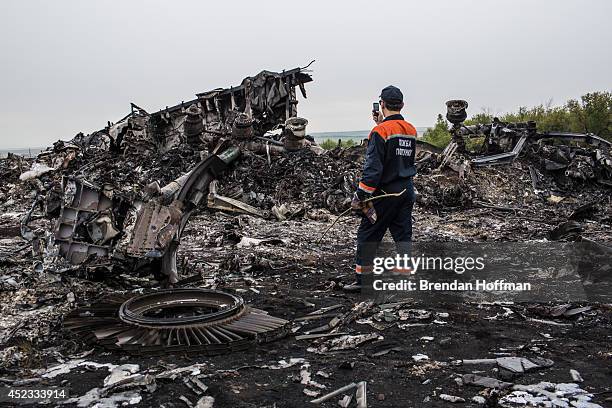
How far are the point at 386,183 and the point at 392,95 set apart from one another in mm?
832

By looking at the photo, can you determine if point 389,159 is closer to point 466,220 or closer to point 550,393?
point 550,393

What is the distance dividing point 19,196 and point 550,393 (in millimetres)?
12401

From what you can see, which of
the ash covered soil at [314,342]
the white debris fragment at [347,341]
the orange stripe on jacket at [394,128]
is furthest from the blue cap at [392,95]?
the white debris fragment at [347,341]

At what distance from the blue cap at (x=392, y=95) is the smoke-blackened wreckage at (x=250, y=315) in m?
1.72

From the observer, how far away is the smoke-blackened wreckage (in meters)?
2.89

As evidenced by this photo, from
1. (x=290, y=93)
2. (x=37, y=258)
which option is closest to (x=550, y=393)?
(x=37, y=258)

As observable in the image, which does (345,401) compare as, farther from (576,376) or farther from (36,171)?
(36,171)

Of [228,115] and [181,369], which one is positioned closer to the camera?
[181,369]

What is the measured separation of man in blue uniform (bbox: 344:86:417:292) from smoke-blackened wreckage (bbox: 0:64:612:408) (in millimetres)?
580

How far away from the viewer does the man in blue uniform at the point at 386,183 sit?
15.6 feet

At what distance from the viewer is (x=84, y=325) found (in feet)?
12.6

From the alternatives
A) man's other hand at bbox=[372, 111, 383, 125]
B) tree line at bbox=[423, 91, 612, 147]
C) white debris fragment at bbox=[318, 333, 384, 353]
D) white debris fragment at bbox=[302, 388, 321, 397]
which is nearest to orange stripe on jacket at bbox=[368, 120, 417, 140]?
man's other hand at bbox=[372, 111, 383, 125]

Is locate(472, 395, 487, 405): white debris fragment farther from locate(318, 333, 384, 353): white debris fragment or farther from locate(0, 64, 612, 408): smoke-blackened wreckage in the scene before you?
locate(318, 333, 384, 353): white debris fragment

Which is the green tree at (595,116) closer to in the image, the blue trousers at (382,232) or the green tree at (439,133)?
the green tree at (439,133)
